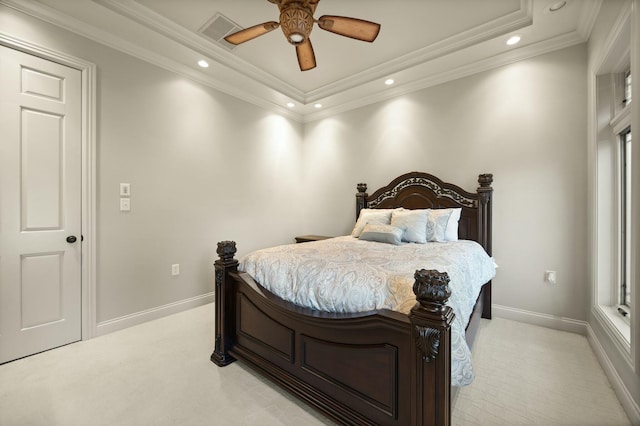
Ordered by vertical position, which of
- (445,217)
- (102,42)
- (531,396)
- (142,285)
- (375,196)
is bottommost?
(531,396)

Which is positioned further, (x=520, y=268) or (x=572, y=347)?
(x=520, y=268)

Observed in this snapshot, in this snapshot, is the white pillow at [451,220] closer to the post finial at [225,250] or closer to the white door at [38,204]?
the post finial at [225,250]

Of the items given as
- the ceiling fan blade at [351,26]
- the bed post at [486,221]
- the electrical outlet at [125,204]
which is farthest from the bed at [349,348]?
the ceiling fan blade at [351,26]

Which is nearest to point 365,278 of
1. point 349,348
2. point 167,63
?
point 349,348

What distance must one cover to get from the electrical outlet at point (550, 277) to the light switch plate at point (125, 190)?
14.1 feet

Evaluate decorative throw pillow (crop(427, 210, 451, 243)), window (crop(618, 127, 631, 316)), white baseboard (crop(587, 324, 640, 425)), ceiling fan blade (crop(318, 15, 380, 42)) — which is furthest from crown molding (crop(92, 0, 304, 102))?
white baseboard (crop(587, 324, 640, 425))

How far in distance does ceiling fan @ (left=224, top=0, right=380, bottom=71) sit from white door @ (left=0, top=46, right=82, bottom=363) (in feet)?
5.35

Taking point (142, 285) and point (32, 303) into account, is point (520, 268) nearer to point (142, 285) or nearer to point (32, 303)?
point (142, 285)

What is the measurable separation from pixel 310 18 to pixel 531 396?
2870mm

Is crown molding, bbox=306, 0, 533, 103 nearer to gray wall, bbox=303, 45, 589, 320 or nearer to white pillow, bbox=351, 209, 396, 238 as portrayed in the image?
gray wall, bbox=303, 45, 589, 320

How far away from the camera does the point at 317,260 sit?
5.94ft

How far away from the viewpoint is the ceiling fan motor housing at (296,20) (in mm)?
1841

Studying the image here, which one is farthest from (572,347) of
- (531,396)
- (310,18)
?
(310,18)

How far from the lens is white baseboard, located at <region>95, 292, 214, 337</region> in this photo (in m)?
2.59
